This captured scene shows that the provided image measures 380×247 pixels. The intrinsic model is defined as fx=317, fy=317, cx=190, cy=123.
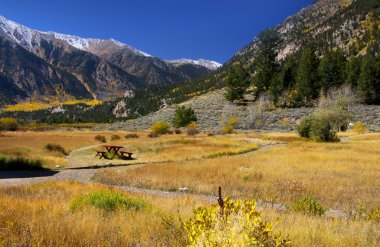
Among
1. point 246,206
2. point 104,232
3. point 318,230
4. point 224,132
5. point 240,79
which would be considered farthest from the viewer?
point 240,79

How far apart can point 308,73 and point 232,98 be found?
25.4m

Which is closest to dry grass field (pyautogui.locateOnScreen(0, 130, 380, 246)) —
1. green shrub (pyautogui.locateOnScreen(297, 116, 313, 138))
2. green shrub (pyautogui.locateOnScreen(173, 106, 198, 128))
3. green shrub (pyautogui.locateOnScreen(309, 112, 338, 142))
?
green shrub (pyautogui.locateOnScreen(309, 112, 338, 142))

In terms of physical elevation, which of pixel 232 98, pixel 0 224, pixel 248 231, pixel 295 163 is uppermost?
pixel 232 98

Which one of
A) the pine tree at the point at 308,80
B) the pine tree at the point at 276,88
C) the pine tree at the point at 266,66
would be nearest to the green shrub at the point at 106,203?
the pine tree at the point at 308,80

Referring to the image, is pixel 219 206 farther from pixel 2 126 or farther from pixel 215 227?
pixel 2 126

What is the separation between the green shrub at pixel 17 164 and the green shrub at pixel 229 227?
24530 millimetres

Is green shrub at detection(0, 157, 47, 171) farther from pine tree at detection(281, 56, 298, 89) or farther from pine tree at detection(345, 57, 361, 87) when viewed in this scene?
pine tree at detection(281, 56, 298, 89)

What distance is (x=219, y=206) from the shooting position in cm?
367

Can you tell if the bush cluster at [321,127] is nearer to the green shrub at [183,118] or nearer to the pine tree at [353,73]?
the green shrub at [183,118]

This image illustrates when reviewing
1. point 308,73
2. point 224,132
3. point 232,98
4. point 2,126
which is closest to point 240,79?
point 232,98

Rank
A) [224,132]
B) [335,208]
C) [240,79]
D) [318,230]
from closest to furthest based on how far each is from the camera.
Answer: [318,230], [335,208], [224,132], [240,79]

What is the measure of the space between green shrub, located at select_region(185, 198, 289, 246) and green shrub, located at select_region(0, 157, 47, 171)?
24.5m

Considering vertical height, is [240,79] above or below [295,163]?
above

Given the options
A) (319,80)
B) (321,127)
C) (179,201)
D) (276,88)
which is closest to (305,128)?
(321,127)
